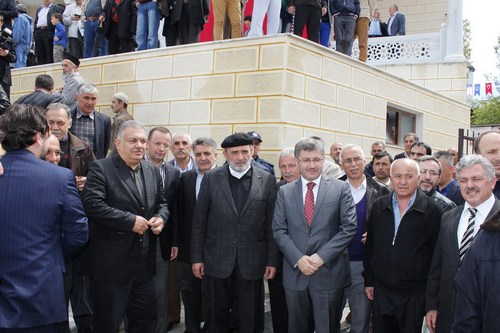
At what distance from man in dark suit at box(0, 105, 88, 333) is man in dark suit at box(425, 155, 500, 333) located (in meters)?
2.48

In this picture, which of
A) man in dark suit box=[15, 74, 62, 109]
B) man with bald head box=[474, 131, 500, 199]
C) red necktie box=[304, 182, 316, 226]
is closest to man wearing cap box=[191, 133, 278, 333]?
red necktie box=[304, 182, 316, 226]

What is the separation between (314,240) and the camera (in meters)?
4.02

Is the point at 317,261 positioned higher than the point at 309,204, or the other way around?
the point at 309,204

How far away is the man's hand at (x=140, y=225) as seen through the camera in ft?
12.4

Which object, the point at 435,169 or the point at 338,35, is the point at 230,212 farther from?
the point at 338,35

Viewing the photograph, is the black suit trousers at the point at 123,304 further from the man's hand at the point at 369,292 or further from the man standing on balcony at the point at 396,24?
the man standing on balcony at the point at 396,24

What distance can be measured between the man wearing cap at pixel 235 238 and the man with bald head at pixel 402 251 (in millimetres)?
939

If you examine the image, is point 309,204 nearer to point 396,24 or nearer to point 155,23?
point 155,23

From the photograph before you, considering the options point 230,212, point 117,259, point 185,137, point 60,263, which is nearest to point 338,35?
point 185,137

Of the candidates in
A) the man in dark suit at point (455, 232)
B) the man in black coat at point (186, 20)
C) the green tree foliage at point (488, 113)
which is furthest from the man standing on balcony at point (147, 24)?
the green tree foliage at point (488, 113)

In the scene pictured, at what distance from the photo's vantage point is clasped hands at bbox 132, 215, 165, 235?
3.80 meters

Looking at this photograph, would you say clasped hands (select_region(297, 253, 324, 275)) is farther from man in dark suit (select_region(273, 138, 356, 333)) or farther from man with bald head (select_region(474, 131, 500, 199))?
man with bald head (select_region(474, 131, 500, 199))

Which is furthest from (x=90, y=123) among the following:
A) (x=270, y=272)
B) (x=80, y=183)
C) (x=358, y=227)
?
(x=358, y=227)

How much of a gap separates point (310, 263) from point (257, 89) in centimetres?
389
